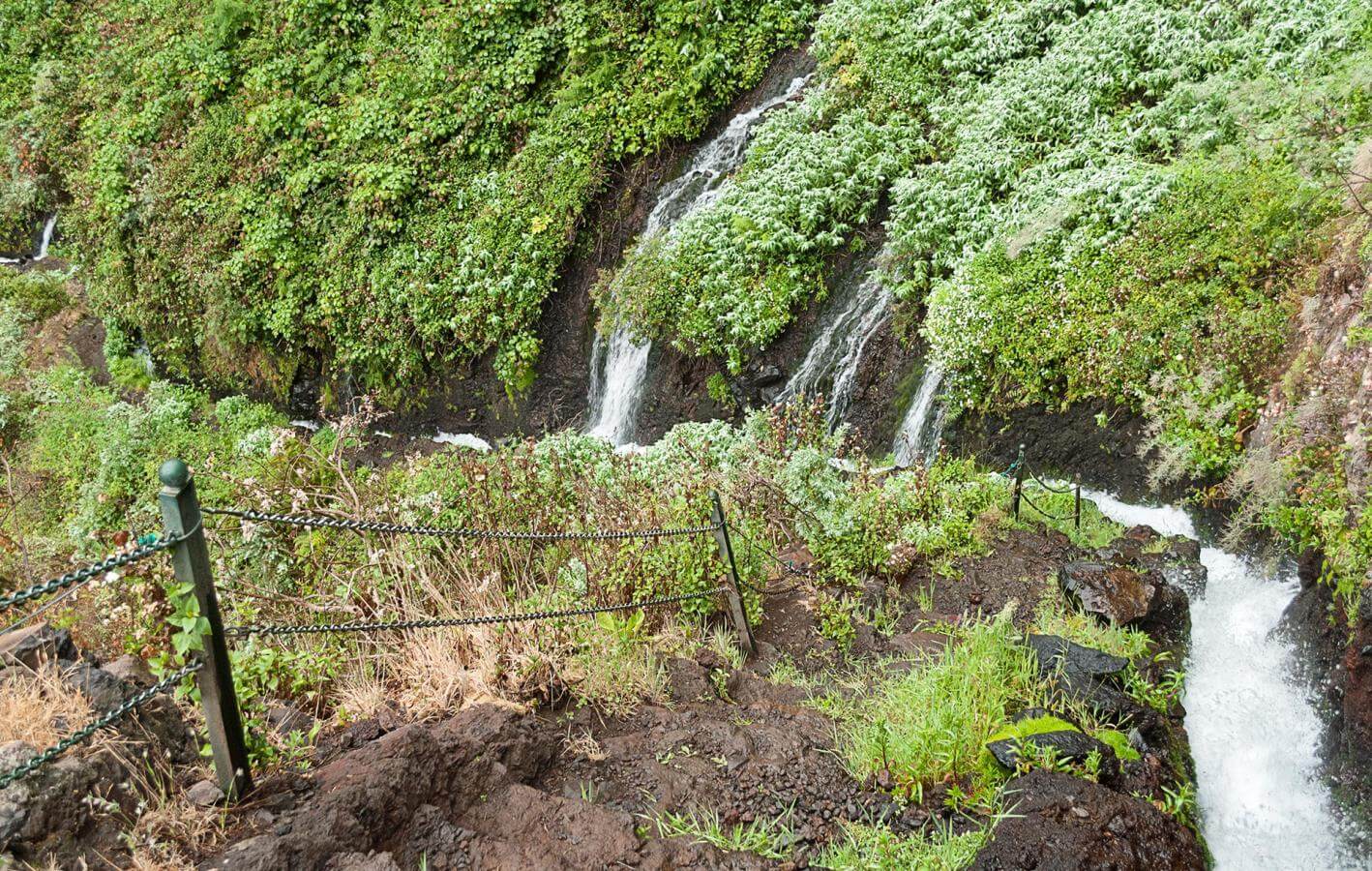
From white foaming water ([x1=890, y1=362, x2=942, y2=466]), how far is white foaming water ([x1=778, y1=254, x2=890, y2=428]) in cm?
76

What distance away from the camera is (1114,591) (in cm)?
528

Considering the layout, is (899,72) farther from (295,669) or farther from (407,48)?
(295,669)

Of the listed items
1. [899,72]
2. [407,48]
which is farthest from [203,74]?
[899,72]

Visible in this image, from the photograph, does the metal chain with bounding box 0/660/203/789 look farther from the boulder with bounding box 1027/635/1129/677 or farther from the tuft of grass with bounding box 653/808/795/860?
the boulder with bounding box 1027/635/1129/677

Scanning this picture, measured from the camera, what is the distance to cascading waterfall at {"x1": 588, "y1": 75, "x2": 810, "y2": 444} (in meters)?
10.8

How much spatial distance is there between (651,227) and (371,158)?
4.91 meters

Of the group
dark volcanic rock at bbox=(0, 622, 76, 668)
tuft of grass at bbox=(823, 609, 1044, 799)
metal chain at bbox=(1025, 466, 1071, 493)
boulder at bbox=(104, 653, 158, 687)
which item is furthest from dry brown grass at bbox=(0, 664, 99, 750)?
metal chain at bbox=(1025, 466, 1071, 493)

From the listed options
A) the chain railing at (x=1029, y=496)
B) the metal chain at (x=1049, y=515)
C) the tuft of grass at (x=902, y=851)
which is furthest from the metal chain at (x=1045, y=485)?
the tuft of grass at (x=902, y=851)

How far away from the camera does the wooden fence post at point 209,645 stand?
244cm

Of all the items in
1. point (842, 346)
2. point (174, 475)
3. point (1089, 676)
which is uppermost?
point (174, 475)

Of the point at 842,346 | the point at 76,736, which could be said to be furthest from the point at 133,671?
the point at 842,346

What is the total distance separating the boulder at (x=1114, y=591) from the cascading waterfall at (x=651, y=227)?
6.37 meters

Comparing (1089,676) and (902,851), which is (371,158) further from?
(902,851)

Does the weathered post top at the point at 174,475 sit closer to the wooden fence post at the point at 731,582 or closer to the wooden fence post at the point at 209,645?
the wooden fence post at the point at 209,645
